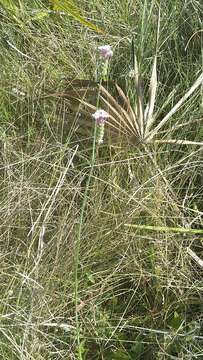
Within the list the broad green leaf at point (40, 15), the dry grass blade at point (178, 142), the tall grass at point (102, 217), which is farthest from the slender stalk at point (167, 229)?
the broad green leaf at point (40, 15)

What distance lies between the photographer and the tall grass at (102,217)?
1.24 m

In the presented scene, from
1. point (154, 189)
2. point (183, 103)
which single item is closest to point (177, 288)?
point (154, 189)

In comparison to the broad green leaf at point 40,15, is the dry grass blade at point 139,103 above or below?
below

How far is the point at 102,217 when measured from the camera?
1385 mm

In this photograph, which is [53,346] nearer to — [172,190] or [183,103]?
[172,190]

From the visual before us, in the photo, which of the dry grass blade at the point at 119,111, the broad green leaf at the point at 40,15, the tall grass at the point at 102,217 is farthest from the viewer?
the broad green leaf at the point at 40,15

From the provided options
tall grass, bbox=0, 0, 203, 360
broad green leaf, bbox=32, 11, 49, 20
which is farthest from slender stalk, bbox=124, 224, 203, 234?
broad green leaf, bbox=32, 11, 49, 20

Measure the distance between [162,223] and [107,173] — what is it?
18 cm

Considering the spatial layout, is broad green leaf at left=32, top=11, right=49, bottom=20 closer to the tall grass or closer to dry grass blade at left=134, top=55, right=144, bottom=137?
the tall grass

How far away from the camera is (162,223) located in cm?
136

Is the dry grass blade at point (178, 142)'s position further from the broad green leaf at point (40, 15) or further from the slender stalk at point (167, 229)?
the broad green leaf at point (40, 15)

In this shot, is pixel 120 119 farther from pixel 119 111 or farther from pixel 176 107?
pixel 176 107

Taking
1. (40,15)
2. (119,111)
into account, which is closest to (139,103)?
(119,111)

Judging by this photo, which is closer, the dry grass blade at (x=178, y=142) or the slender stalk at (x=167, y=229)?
the slender stalk at (x=167, y=229)
